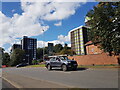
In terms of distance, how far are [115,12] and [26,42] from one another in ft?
389

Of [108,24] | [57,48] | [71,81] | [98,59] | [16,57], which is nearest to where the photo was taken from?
[71,81]

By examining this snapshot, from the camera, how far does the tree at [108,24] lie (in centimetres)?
1717

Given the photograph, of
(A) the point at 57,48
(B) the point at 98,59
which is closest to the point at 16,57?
(A) the point at 57,48

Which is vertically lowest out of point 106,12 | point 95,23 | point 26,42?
point 95,23

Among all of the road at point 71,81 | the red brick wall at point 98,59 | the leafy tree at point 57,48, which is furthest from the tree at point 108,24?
the leafy tree at point 57,48

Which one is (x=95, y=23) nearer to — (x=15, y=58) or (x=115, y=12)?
(x=115, y=12)

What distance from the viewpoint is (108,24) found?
17.5 meters

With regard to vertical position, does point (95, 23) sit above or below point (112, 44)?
above

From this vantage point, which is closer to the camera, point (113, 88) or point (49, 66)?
point (113, 88)

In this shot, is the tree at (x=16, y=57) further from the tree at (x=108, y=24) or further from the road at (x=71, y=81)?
the road at (x=71, y=81)

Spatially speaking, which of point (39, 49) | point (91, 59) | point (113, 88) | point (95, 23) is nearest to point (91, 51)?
point (91, 59)

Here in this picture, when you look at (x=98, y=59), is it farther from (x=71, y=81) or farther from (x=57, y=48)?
(x=57, y=48)

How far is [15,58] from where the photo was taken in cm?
8525

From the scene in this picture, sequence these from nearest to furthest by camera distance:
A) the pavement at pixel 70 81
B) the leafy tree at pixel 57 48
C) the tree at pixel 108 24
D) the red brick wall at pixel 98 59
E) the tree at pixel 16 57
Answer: the pavement at pixel 70 81, the tree at pixel 108 24, the red brick wall at pixel 98 59, the tree at pixel 16 57, the leafy tree at pixel 57 48
